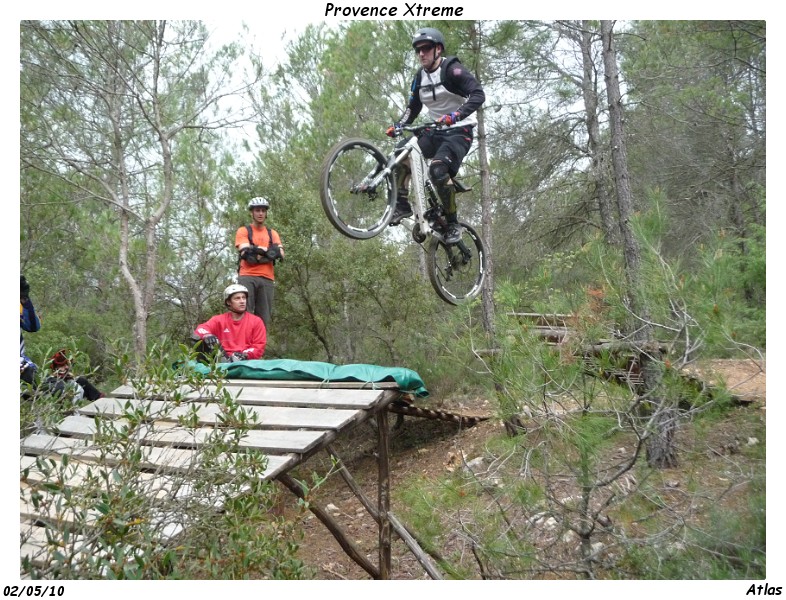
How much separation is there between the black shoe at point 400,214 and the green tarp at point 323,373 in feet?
4.34

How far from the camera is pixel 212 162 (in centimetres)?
808

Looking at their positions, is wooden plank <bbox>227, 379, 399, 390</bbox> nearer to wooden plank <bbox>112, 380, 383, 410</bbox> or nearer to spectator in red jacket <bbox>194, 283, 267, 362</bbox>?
wooden plank <bbox>112, 380, 383, 410</bbox>

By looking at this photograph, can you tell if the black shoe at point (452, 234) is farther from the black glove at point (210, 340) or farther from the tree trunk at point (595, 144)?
the black glove at point (210, 340)

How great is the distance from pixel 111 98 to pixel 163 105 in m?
0.52

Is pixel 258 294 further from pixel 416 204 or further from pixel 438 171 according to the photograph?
pixel 438 171

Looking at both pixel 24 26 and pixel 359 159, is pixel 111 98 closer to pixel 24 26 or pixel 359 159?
pixel 24 26

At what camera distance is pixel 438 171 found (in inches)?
169

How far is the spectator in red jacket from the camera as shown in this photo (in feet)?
17.7

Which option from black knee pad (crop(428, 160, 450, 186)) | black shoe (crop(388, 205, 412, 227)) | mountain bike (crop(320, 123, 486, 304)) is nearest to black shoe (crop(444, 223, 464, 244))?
mountain bike (crop(320, 123, 486, 304))

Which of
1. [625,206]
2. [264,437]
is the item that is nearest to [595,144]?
[625,206]

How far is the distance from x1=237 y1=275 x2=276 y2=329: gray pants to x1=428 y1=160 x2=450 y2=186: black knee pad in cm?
209

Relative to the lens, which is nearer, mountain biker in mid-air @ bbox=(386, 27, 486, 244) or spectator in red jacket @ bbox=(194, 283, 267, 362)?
mountain biker in mid-air @ bbox=(386, 27, 486, 244)

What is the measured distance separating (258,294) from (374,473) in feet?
9.56

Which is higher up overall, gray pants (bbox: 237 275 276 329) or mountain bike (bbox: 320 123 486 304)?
mountain bike (bbox: 320 123 486 304)
